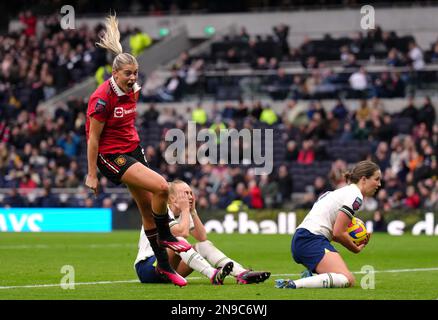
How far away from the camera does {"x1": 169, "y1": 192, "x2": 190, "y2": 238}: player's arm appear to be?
465 inches

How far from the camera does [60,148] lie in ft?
106

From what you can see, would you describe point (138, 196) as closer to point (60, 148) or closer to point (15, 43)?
point (60, 148)

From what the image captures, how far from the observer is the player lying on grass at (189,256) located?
38.6 ft

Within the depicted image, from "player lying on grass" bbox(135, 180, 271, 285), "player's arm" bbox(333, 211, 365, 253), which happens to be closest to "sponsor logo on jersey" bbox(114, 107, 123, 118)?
"player lying on grass" bbox(135, 180, 271, 285)

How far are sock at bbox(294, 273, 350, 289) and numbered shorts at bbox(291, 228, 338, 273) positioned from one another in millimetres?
253

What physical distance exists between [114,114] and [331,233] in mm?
2569

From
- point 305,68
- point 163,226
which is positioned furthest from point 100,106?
point 305,68

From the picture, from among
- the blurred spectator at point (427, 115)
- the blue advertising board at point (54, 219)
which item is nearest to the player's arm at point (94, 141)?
the blue advertising board at point (54, 219)

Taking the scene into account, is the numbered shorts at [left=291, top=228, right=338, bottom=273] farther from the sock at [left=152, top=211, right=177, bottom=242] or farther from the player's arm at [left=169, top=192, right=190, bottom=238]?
the sock at [left=152, top=211, right=177, bottom=242]

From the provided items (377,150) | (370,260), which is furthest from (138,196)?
(377,150)

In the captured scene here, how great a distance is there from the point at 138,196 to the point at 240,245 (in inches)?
→ 397
